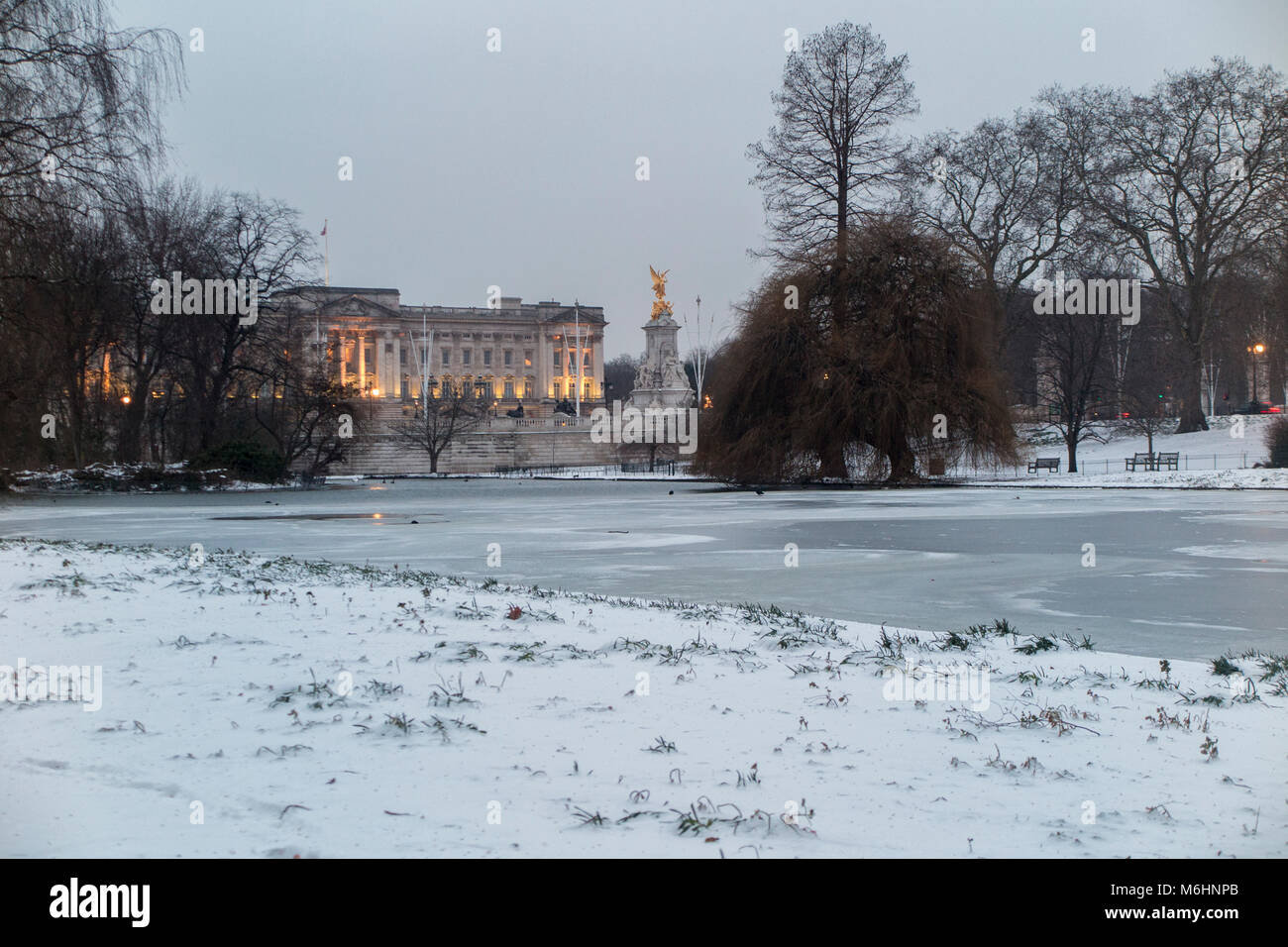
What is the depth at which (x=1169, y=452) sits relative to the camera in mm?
57844

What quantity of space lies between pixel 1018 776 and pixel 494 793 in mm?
2276

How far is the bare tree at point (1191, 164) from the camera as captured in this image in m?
53.3

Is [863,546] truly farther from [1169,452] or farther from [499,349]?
[499,349]

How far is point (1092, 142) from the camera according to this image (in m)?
56.3

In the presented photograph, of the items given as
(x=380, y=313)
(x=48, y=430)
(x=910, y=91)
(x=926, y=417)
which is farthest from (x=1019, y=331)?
(x=380, y=313)

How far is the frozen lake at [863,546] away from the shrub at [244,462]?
11.1 meters

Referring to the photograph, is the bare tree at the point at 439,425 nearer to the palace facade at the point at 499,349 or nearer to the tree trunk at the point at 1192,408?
the tree trunk at the point at 1192,408

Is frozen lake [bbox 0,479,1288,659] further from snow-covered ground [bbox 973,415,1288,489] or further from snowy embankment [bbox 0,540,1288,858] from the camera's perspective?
snow-covered ground [bbox 973,415,1288,489]

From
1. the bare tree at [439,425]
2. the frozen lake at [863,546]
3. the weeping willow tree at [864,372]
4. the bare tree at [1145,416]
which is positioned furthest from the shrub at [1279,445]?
the bare tree at [439,425]

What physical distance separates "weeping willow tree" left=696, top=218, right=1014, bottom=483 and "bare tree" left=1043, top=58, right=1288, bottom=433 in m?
20.3

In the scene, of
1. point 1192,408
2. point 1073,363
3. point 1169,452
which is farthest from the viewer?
point 1192,408

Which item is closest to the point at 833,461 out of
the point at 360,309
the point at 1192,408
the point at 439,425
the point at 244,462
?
the point at 244,462

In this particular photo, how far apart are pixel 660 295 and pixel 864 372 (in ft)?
143
